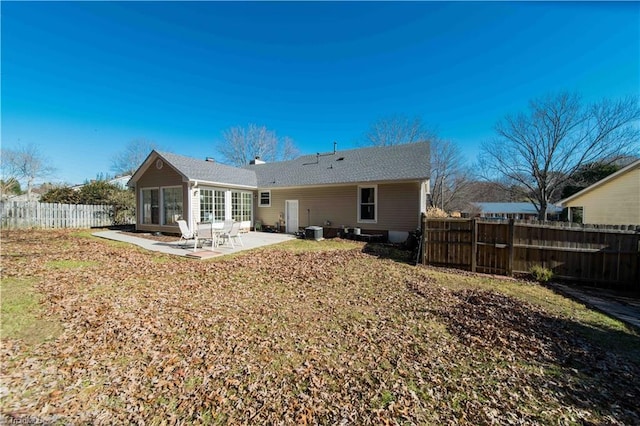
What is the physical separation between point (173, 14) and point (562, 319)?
55.3ft

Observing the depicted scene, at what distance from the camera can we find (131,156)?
36438 millimetres

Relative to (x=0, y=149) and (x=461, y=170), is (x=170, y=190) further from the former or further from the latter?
(x=461, y=170)

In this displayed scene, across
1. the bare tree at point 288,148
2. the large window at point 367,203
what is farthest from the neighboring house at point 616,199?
the bare tree at point 288,148

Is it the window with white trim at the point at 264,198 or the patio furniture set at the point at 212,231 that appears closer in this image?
the patio furniture set at the point at 212,231

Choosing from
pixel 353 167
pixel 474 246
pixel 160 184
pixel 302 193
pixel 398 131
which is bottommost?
pixel 474 246

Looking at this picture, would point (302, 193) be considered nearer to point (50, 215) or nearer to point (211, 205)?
point (211, 205)

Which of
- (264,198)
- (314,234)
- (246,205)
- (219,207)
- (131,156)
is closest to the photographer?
(314,234)

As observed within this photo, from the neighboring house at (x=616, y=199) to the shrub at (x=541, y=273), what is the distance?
451 inches

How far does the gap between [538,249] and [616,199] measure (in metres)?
12.9

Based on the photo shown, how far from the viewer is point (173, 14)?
1099 centimetres

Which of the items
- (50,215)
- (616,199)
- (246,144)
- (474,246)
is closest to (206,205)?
(50,215)

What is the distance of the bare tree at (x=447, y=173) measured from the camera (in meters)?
31.6

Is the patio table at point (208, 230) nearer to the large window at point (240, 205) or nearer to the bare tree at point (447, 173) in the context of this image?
the large window at point (240, 205)

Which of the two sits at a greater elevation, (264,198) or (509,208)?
(264,198)
